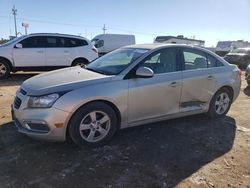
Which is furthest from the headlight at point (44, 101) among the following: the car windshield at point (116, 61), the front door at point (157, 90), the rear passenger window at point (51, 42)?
the rear passenger window at point (51, 42)

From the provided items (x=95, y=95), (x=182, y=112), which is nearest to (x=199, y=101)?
(x=182, y=112)

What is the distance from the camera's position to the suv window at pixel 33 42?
1051 cm

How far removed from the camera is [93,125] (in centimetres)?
411

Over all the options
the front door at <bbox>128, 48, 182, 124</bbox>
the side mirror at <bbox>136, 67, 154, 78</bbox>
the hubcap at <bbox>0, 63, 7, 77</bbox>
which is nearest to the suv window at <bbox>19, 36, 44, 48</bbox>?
the hubcap at <bbox>0, 63, 7, 77</bbox>

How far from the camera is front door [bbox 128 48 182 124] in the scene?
439 cm

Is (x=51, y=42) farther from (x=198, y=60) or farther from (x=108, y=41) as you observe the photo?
(x=108, y=41)

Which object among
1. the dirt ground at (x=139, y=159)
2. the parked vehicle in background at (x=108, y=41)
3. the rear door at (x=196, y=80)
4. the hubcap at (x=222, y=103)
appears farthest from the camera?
the parked vehicle in background at (x=108, y=41)

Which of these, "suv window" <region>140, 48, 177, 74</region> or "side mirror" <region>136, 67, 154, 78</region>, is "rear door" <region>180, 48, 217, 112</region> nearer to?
"suv window" <region>140, 48, 177, 74</region>

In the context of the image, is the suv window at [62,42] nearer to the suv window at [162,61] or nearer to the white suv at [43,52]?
the white suv at [43,52]

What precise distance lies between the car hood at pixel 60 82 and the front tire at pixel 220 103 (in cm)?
245

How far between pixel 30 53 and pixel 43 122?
7.43m

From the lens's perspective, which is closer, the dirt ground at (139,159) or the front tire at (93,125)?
the dirt ground at (139,159)

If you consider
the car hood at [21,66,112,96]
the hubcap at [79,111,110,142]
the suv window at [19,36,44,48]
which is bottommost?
the hubcap at [79,111,110,142]

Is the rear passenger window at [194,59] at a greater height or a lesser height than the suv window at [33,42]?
lesser
